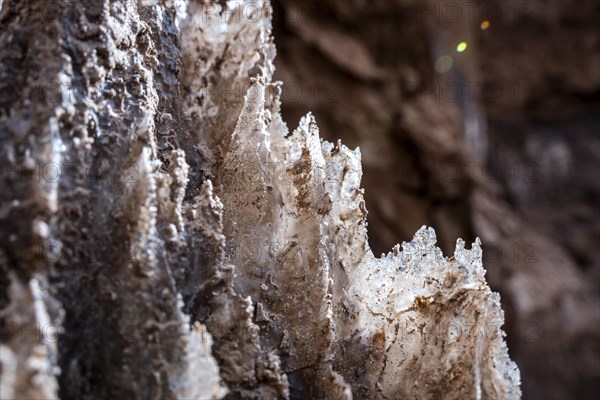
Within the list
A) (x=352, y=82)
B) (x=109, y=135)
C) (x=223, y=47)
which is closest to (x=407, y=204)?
(x=352, y=82)

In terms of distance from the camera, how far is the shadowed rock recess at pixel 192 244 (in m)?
0.77

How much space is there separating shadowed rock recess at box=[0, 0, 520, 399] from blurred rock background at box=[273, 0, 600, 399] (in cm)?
321

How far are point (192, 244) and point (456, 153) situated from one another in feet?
13.3

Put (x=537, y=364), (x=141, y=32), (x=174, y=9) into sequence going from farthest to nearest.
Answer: (x=537, y=364) → (x=174, y=9) → (x=141, y=32)

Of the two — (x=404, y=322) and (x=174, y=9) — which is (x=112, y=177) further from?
(x=404, y=322)

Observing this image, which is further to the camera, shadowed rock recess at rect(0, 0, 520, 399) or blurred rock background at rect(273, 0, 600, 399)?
blurred rock background at rect(273, 0, 600, 399)

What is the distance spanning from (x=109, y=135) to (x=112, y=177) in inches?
2.4

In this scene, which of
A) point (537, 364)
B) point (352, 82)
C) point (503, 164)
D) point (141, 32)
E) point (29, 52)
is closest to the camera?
point (29, 52)

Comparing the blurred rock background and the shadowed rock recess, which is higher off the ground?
the blurred rock background

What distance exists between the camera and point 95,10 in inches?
35.1

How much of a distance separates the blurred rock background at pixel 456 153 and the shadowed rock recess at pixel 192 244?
3.21m

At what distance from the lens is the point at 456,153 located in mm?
4727

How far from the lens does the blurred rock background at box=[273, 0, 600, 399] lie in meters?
4.55

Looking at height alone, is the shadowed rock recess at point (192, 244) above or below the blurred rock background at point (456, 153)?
below
